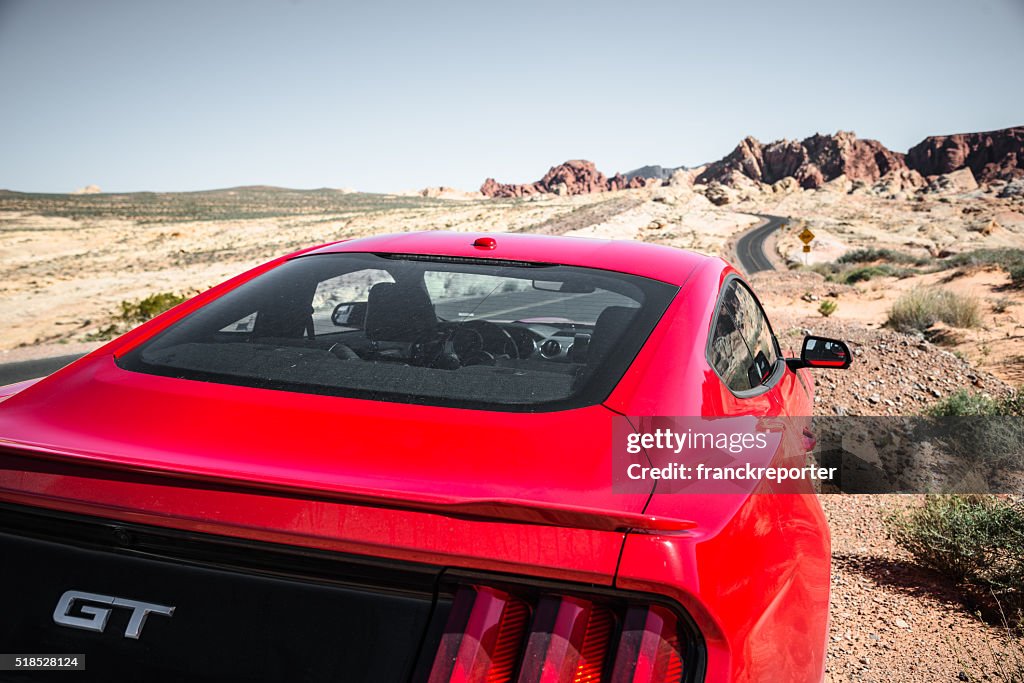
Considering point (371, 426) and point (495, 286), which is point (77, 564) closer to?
point (371, 426)

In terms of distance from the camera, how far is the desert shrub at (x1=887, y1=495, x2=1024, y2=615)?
3807 mm

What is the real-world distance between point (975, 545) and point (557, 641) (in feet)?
11.9

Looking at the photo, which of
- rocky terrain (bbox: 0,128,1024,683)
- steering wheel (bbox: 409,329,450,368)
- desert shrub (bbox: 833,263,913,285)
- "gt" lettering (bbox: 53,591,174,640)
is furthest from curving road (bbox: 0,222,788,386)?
"gt" lettering (bbox: 53,591,174,640)

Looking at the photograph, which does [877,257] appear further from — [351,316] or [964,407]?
[351,316]

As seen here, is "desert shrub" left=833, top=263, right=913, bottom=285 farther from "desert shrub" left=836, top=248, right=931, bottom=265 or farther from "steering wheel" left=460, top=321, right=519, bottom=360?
"steering wheel" left=460, top=321, right=519, bottom=360

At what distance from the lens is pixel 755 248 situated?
5294cm

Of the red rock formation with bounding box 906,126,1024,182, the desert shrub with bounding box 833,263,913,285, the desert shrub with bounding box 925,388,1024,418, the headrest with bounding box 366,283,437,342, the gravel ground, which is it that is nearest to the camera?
the headrest with bounding box 366,283,437,342

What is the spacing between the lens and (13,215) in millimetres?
71438

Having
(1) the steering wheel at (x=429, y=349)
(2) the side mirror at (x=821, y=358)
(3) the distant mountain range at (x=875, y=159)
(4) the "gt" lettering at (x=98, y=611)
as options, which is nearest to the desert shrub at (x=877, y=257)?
(2) the side mirror at (x=821, y=358)

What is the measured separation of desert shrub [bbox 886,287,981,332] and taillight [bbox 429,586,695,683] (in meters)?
15.9

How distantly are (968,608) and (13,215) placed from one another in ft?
276

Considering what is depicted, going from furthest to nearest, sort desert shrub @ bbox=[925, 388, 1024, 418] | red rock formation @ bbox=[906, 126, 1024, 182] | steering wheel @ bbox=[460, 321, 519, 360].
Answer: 1. red rock formation @ bbox=[906, 126, 1024, 182]
2. desert shrub @ bbox=[925, 388, 1024, 418]
3. steering wheel @ bbox=[460, 321, 519, 360]

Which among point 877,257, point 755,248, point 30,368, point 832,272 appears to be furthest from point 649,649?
point 755,248

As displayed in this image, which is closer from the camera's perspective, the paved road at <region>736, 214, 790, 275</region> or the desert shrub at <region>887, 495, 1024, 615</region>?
the desert shrub at <region>887, 495, 1024, 615</region>
